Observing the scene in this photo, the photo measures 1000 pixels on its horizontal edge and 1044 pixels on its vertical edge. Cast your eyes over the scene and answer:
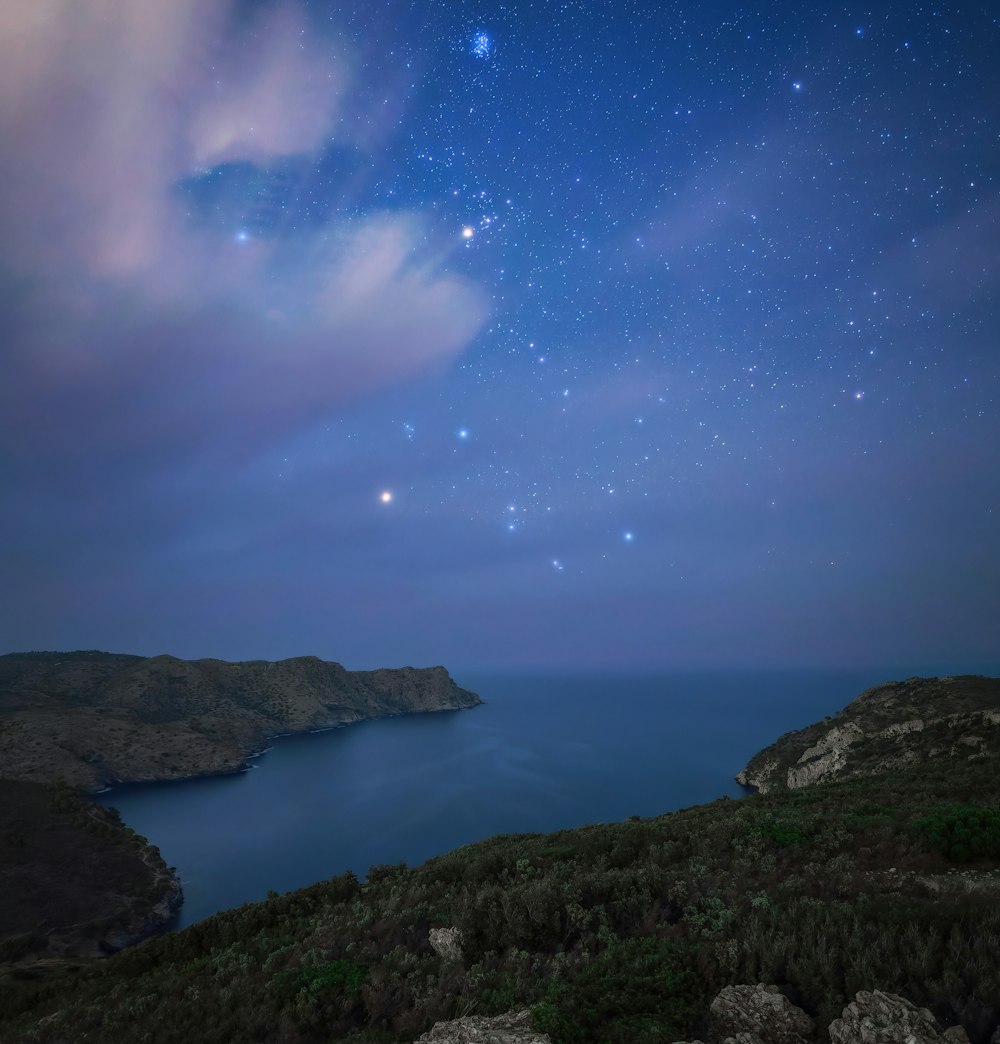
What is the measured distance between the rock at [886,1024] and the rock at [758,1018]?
1.69 feet

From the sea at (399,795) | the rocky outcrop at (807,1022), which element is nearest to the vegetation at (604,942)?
the rocky outcrop at (807,1022)

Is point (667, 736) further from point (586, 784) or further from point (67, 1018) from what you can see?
point (67, 1018)

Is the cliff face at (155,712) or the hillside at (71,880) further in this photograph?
the cliff face at (155,712)

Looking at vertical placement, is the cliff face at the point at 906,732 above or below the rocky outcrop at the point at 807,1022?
below

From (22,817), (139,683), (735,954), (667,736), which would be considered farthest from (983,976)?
(139,683)

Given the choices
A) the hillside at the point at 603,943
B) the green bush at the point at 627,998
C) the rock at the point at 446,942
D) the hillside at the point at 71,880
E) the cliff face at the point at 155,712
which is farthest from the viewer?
the cliff face at the point at 155,712

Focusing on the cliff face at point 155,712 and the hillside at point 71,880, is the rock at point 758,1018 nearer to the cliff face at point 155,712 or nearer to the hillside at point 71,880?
the hillside at point 71,880

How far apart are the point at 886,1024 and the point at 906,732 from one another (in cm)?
6042

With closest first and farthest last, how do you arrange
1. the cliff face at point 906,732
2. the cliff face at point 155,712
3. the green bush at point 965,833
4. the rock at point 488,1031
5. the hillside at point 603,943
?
the rock at point 488,1031, the hillside at point 603,943, the green bush at point 965,833, the cliff face at point 906,732, the cliff face at point 155,712

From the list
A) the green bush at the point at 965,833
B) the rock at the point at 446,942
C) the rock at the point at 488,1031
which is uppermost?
the rock at the point at 488,1031

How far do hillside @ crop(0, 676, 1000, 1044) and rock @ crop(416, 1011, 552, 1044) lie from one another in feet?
0.91

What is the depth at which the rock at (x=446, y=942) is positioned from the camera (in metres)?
10.4

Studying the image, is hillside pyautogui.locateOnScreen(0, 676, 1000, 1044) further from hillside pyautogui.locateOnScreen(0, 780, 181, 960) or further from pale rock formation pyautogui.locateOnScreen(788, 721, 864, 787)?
pale rock formation pyautogui.locateOnScreen(788, 721, 864, 787)

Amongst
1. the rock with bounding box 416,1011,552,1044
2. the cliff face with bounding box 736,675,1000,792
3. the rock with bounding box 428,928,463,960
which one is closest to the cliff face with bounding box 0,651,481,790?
the rock with bounding box 428,928,463,960
